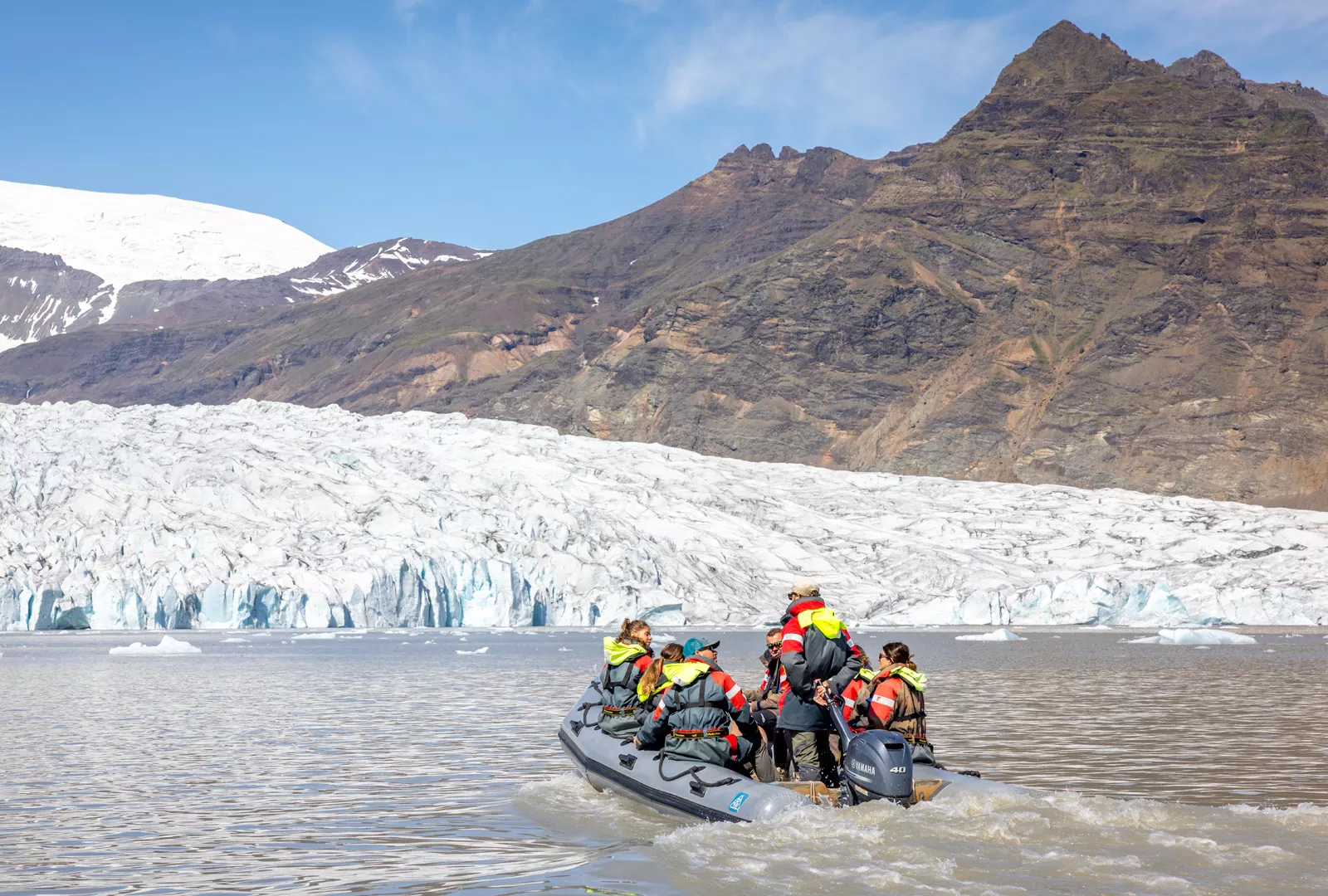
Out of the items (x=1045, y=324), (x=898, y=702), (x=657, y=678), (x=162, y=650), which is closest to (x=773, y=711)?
(x=657, y=678)

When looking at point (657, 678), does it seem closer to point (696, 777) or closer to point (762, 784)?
point (696, 777)

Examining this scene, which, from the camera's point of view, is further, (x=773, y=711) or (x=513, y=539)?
(x=513, y=539)

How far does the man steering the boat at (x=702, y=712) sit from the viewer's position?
11312mm

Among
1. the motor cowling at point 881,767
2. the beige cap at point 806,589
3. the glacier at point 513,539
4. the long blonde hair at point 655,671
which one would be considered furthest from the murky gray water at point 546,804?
the glacier at point 513,539

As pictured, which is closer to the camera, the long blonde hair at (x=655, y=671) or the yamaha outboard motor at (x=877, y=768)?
the yamaha outboard motor at (x=877, y=768)

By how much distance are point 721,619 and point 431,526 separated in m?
11.6

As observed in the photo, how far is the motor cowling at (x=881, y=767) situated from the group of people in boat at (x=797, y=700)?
20.6 inches

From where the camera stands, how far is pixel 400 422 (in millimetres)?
68125

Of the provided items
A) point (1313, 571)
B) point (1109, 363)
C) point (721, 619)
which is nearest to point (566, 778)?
point (721, 619)

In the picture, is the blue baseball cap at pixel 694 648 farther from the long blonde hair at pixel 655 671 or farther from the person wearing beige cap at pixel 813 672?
the person wearing beige cap at pixel 813 672

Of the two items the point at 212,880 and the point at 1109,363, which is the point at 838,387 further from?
the point at 212,880

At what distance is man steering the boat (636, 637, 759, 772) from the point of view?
11312 mm

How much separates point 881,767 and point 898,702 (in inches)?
42.5

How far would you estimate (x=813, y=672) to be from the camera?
10.9m
